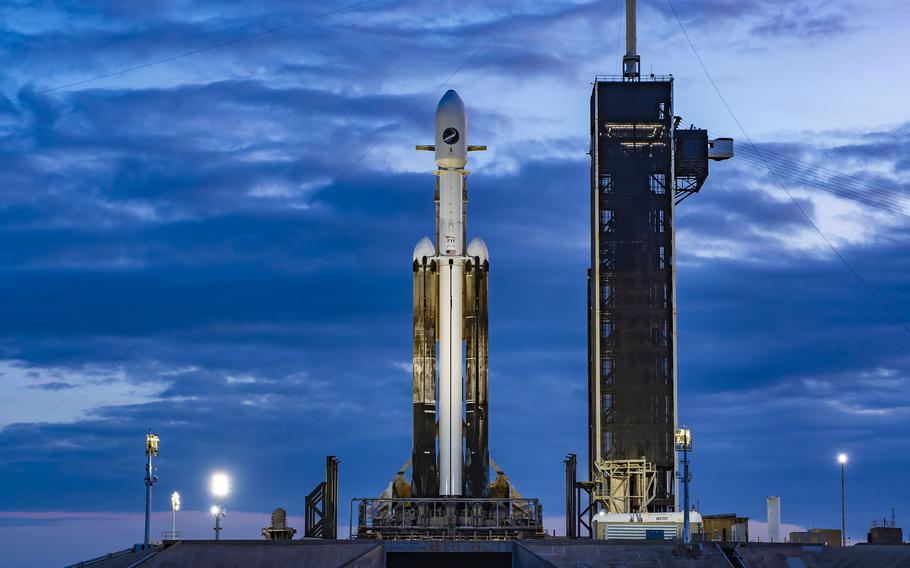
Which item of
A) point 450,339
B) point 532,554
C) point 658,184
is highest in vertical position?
point 658,184

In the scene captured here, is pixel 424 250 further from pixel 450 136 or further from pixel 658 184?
pixel 658 184

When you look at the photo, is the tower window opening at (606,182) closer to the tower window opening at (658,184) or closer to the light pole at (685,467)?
the tower window opening at (658,184)

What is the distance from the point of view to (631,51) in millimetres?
109500

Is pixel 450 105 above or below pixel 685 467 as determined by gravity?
above

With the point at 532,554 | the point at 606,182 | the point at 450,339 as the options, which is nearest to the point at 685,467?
the point at 532,554

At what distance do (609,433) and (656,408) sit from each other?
365cm

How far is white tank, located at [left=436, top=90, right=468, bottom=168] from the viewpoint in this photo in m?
91.6

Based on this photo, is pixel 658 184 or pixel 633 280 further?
pixel 658 184

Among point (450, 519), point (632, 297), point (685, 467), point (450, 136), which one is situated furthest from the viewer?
point (632, 297)

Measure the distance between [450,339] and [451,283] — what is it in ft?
11.3

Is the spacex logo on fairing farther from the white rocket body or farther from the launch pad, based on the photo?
the launch pad

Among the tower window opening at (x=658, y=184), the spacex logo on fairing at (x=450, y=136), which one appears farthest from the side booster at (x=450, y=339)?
the tower window opening at (x=658, y=184)

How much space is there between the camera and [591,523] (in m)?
96.1

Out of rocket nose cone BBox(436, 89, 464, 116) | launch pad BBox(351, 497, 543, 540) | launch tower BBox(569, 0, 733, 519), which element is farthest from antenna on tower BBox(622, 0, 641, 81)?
launch pad BBox(351, 497, 543, 540)
